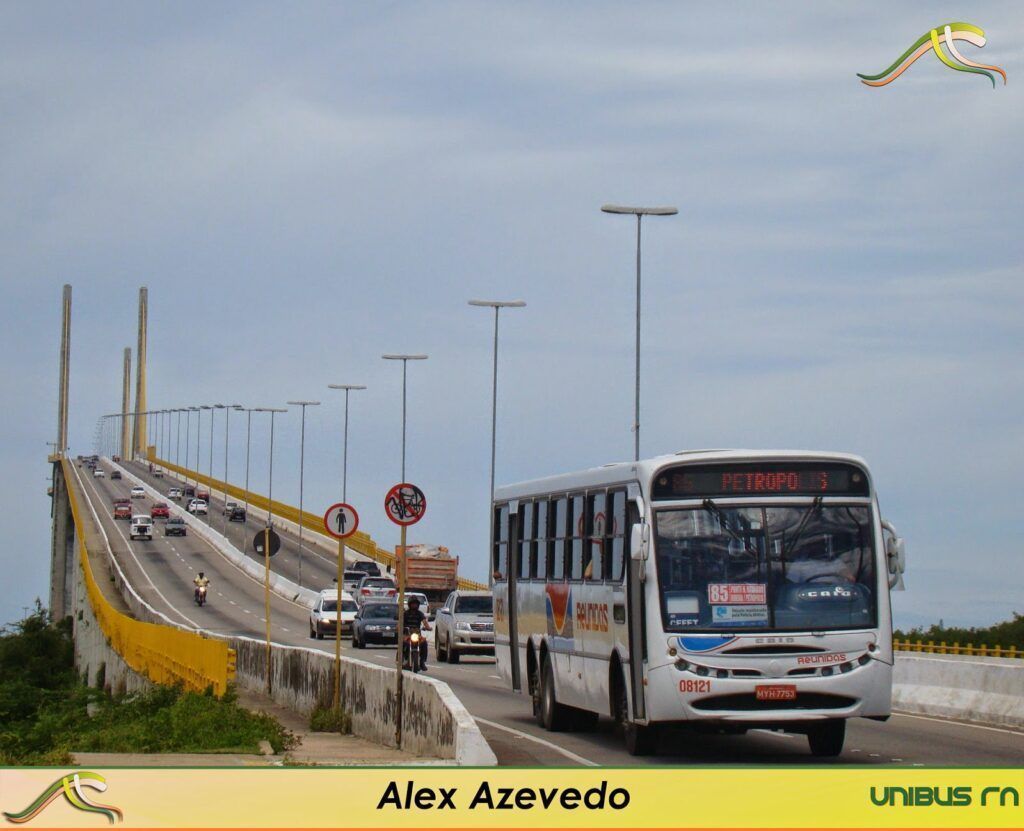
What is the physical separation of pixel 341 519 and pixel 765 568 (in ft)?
25.5

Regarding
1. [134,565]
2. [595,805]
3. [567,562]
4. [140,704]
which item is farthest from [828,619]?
[134,565]

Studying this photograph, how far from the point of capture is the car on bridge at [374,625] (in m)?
49.7

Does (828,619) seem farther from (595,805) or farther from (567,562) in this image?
(595,805)

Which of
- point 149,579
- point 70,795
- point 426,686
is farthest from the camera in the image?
point 149,579

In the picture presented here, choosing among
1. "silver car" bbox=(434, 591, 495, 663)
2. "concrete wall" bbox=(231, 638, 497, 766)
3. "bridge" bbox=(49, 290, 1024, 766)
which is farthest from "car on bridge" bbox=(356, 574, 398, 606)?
"concrete wall" bbox=(231, 638, 497, 766)

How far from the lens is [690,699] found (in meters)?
16.4

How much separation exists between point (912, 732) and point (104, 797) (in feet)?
44.4

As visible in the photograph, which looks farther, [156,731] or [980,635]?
[980,635]

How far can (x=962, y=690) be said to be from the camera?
79.0 ft

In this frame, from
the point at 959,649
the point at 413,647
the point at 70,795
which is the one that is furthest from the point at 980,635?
the point at 70,795

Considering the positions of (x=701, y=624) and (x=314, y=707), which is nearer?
(x=701, y=624)

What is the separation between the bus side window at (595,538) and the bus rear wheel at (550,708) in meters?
2.61

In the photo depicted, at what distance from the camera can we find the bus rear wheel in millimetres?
21500

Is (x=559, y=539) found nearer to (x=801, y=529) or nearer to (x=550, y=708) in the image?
(x=550, y=708)
